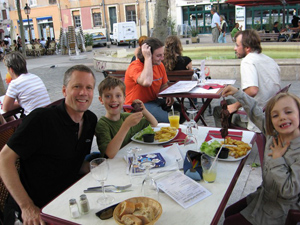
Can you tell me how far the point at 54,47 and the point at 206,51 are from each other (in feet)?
50.5

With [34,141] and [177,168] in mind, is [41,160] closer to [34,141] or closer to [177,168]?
[34,141]

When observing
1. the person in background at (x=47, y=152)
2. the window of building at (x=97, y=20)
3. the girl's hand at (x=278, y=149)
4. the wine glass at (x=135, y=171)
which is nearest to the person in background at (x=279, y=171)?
the girl's hand at (x=278, y=149)

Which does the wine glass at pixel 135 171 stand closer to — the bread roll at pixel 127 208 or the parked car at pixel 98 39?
the bread roll at pixel 127 208

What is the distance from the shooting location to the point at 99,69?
11312 mm

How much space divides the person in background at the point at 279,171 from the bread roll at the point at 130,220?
891 millimetres

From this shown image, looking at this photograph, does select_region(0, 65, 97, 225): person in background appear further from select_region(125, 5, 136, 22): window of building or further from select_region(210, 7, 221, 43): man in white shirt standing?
select_region(125, 5, 136, 22): window of building

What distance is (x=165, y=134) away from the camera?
245 cm

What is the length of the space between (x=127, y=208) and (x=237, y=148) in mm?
999

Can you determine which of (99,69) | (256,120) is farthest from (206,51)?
(256,120)

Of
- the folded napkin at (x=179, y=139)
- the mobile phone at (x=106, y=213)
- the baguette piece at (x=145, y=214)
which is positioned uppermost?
the baguette piece at (x=145, y=214)

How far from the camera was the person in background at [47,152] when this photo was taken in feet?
5.98

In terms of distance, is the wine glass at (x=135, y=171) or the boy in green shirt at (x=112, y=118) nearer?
the wine glass at (x=135, y=171)

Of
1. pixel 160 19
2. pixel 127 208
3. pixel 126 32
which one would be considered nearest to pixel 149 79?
Result: pixel 127 208

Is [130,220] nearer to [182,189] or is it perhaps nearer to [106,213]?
[106,213]
